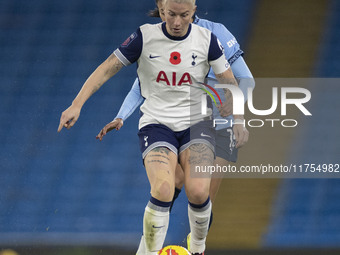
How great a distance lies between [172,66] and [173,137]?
344 millimetres

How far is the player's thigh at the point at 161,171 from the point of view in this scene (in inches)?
136

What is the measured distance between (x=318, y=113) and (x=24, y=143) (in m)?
2.64

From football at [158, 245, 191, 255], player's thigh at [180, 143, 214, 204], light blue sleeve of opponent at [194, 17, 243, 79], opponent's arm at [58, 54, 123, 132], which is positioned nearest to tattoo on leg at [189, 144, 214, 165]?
player's thigh at [180, 143, 214, 204]

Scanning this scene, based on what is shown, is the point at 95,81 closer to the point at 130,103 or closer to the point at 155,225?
the point at 130,103

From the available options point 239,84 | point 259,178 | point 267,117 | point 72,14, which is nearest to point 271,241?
point 259,178

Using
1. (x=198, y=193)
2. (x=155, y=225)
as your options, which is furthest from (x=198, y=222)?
(x=155, y=225)

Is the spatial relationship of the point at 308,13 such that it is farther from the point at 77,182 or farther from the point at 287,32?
the point at 77,182

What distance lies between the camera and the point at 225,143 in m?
4.21

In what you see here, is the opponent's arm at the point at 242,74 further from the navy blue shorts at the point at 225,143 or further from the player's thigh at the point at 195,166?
the player's thigh at the point at 195,166

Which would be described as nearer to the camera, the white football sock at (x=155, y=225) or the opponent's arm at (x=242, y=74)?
the white football sock at (x=155, y=225)

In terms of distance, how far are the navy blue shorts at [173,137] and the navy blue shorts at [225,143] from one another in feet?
1.51

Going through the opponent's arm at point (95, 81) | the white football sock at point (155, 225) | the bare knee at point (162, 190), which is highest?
the opponent's arm at point (95, 81)

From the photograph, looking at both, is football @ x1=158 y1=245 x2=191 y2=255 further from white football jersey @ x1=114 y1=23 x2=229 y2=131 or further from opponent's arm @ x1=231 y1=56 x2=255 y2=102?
opponent's arm @ x1=231 y1=56 x2=255 y2=102

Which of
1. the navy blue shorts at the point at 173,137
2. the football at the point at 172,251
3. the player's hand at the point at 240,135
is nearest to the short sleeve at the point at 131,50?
the navy blue shorts at the point at 173,137
